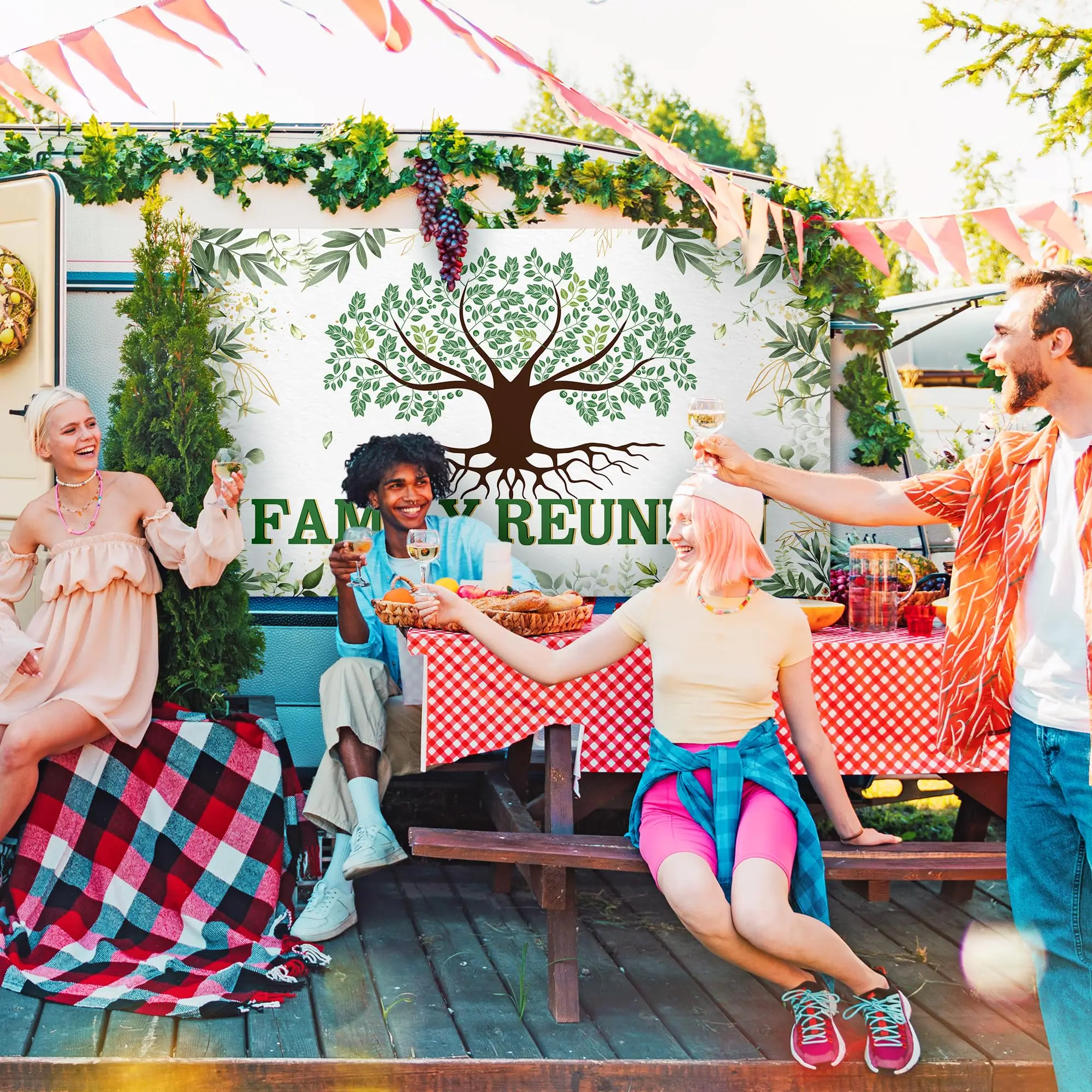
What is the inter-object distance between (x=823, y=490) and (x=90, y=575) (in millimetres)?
2545

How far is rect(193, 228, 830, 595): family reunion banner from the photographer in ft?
16.5

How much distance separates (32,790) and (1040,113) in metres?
5.74

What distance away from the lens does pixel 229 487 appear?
13.3 feet

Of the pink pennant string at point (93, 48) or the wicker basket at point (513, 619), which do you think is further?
the pink pennant string at point (93, 48)

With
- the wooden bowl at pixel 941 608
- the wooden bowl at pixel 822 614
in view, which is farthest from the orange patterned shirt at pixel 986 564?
the wooden bowl at pixel 941 608

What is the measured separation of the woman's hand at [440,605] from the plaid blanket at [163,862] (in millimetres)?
1205

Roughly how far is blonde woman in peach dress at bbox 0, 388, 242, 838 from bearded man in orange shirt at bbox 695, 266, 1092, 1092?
8.15 feet

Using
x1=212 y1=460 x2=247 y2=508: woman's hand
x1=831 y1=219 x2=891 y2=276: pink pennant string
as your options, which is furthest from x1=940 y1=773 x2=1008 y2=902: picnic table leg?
x1=212 y1=460 x2=247 y2=508: woman's hand

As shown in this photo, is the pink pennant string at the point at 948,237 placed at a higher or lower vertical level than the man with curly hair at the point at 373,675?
higher

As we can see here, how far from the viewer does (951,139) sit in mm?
19828

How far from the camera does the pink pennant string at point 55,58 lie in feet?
13.8

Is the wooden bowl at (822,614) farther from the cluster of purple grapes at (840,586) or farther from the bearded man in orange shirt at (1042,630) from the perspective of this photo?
the bearded man in orange shirt at (1042,630)

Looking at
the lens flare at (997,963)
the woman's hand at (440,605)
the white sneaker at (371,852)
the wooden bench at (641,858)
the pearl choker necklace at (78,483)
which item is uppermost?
the pearl choker necklace at (78,483)

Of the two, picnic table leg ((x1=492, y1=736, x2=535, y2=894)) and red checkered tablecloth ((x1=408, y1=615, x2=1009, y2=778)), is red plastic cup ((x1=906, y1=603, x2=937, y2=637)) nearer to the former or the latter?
red checkered tablecloth ((x1=408, y1=615, x2=1009, y2=778))
